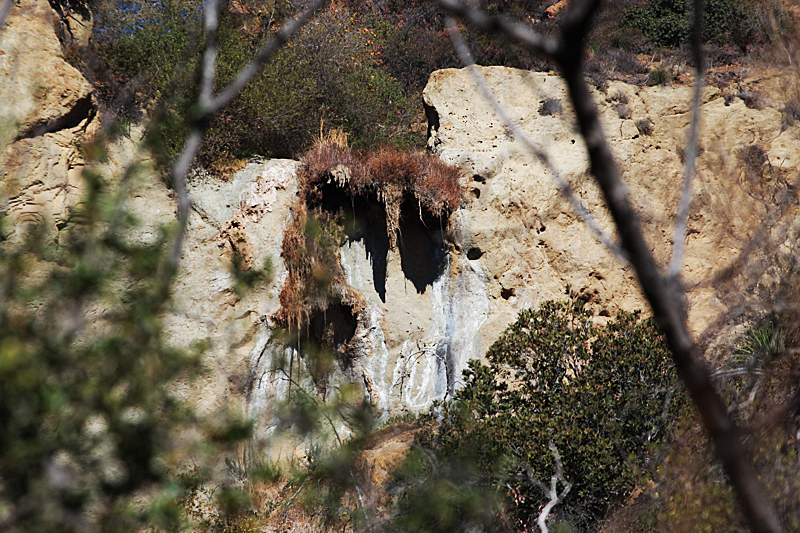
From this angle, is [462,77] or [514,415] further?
[462,77]

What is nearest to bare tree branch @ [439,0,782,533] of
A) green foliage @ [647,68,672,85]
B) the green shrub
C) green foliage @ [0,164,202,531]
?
green foliage @ [0,164,202,531]

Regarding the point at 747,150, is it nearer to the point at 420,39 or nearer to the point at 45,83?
the point at 420,39

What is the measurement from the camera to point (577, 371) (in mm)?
7012

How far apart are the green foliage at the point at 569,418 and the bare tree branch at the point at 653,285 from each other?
4.88 m

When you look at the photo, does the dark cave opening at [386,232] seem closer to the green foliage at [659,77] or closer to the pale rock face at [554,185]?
the pale rock face at [554,185]

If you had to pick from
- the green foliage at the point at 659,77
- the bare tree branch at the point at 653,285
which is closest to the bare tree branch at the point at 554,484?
the bare tree branch at the point at 653,285

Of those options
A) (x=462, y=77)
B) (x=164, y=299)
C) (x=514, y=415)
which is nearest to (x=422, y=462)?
(x=514, y=415)

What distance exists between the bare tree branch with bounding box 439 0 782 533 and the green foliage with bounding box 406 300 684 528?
4.88 metres

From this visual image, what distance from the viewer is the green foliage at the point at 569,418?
6.30 metres

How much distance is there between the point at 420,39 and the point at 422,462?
11.0 m

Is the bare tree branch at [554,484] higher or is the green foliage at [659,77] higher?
the green foliage at [659,77]

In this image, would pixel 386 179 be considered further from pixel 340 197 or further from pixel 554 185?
pixel 554 185

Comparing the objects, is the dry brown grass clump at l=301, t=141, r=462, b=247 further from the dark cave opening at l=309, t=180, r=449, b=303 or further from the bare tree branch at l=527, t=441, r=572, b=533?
the bare tree branch at l=527, t=441, r=572, b=533

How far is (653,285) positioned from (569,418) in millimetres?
5611
